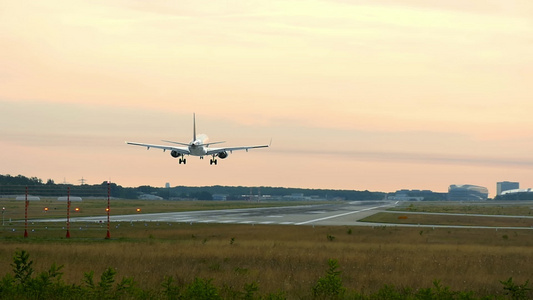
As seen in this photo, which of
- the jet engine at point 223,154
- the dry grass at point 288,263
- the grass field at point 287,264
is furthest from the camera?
the jet engine at point 223,154

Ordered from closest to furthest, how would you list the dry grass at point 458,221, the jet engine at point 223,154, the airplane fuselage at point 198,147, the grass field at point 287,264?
the grass field at point 287,264 → the dry grass at point 458,221 → the airplane fuselage at point 198,147 → the jet engine at point 223,154

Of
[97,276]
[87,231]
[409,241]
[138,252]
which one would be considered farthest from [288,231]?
[97,276]

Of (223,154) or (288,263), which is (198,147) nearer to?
(223,154)

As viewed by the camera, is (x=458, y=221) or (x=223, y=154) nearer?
(x=458, y=221)

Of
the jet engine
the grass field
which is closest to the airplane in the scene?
the jet engine

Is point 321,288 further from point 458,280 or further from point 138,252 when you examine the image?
point 138,252

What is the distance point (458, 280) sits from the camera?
31.7 metres

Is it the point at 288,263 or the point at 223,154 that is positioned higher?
the point at 223,154

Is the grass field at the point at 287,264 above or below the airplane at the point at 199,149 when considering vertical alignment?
below

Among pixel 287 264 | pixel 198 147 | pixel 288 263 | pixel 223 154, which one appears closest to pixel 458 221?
pixel 223 154

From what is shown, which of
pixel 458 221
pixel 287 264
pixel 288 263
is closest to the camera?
pixel 287 264

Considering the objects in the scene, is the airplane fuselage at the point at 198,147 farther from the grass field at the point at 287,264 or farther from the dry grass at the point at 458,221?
the grass field at the point at 287,264

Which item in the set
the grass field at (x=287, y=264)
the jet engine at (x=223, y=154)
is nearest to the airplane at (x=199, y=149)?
the jet engine at (x=223, y=154)

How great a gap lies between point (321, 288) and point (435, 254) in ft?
68.2
